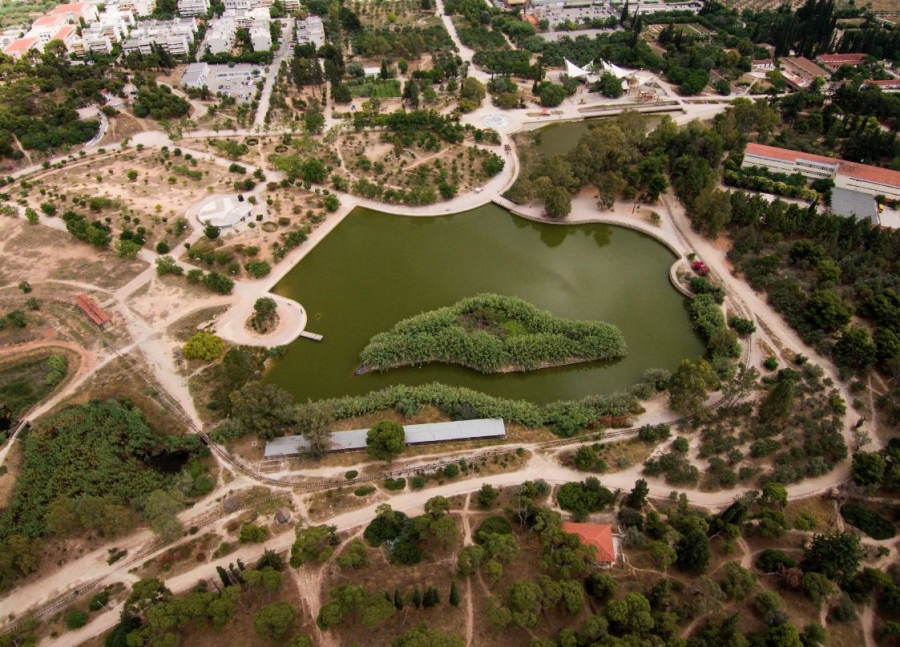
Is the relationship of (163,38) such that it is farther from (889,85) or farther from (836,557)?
(889,85)

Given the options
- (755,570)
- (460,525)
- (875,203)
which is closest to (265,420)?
(460,525)

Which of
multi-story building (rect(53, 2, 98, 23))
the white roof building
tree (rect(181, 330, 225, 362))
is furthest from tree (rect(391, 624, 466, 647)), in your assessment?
multi-story building (rect(53, 2, 98, 23))

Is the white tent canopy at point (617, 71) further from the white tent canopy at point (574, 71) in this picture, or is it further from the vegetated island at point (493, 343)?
the vegetated island at point (493, 343)

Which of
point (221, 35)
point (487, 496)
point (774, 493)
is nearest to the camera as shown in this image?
point (774, 493)

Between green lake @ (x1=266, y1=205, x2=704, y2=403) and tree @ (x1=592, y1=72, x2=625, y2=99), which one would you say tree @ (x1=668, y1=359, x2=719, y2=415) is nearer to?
green lake @ (x1=266, y1=205, x2=704, y2=403)

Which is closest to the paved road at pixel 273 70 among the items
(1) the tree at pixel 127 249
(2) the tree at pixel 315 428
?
(1) the tree at pixel 127 249

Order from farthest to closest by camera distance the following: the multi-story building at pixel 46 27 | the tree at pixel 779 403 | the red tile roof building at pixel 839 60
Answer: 1. the multi-story building at pixel 46 27
2. the red tile roof building at pixel 839 60
3. the tree at pixel 779 403

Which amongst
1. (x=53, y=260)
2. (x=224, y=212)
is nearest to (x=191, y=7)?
(x=224, y=212)
